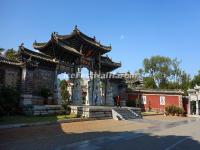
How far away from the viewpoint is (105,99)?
40.3m

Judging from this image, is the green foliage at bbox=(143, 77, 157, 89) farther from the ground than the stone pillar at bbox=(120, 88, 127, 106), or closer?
farther from the ground

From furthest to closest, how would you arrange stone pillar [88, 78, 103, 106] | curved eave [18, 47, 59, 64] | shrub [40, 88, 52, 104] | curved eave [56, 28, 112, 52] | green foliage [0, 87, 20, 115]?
stone pillar [88, 78, 103, 106] → curved eave [56, 28, 112, 52] → shrub [40, 88, 52, 104] → curved eave [18, 47, 59, 64] → green foliage [0, 87, 20, 115]

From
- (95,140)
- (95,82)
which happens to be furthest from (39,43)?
→ (95,140)

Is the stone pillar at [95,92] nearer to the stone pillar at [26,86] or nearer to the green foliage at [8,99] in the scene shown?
the stone pillar at [26,86]

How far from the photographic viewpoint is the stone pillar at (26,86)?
25.2 meters

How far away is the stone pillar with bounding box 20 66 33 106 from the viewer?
82.8 feet

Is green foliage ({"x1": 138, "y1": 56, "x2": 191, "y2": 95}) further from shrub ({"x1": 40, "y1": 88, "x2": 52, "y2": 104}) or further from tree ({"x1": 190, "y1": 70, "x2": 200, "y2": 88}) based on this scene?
shrub ({"x1": 40, "y1": 88, "x2": 52, "y2": 104})

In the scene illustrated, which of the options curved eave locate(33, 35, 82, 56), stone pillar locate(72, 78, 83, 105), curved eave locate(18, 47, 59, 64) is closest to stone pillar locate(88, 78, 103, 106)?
stone pillar locate(72, 78, 83, 105)

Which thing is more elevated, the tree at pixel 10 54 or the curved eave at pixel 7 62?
the tree at pixel 10 54

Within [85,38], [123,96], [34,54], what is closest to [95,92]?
[85,38]

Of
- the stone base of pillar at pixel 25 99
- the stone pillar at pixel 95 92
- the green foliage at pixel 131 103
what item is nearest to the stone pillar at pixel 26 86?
the stone base of pillar at pixel 25 99

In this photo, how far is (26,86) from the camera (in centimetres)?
2595

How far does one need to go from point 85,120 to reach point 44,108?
391cm

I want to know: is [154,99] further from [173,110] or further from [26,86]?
[26,86]
